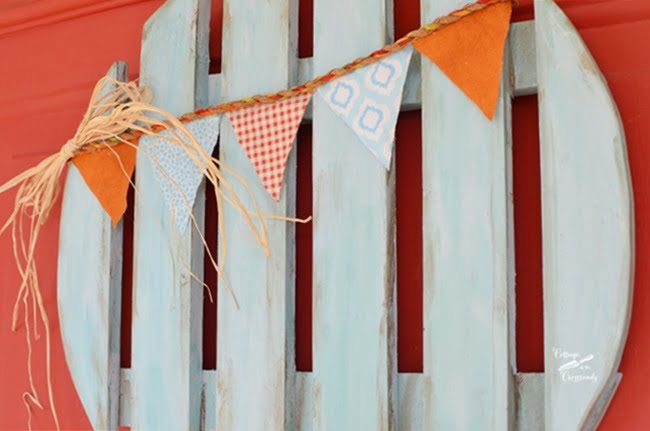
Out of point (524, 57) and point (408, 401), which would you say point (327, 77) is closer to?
point (524, 57)

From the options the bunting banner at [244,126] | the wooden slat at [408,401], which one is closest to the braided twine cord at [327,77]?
the bunting banner at [244,126]

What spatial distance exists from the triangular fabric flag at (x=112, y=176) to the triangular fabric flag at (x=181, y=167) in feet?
0.15

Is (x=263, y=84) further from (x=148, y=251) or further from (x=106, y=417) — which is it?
(x=106, y=417)

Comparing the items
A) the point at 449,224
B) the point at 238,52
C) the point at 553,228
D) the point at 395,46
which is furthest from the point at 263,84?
the point at 553,228

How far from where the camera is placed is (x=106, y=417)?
135 cm

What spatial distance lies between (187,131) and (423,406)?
49cm

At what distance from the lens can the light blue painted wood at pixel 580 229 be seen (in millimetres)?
1020

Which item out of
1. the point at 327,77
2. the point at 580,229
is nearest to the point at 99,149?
the point at 327,77

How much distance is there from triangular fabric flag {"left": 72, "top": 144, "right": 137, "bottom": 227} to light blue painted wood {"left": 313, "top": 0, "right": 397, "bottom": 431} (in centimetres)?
32

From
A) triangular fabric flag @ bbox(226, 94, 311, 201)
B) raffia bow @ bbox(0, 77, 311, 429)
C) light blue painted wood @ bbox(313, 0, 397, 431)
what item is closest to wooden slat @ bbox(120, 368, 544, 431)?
light blue painted wood @ bbox(313, 0, 397, 431)

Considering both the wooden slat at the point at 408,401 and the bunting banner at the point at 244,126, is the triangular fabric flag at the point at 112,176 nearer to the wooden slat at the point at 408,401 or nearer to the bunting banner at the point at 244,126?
the bunting banner at the point at 244,126

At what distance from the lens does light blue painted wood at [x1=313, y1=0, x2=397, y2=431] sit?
1.15 m

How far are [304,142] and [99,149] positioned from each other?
322 millimetres

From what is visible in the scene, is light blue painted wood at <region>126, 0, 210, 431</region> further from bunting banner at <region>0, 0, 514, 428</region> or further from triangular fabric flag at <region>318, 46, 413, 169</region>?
triangular fabric flag at <region>318, 46, 413, 169</region>
